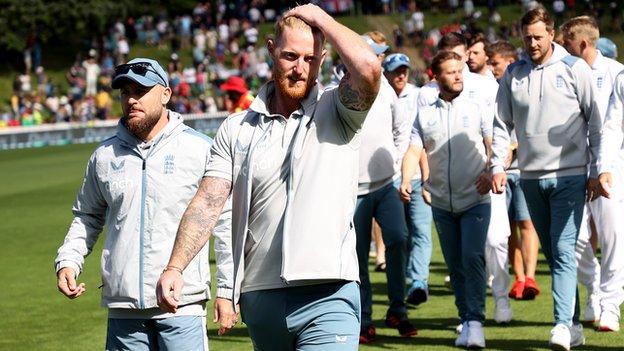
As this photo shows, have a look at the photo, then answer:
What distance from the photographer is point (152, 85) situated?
23.3 ft

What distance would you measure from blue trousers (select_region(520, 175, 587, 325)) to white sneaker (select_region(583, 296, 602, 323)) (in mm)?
1090

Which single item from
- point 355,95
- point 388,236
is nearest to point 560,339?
point 388,236

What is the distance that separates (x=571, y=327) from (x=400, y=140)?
7.38ft

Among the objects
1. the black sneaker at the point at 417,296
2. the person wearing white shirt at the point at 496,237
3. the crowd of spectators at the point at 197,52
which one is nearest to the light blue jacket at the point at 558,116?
the person wearing white shirt at the point at 496,237

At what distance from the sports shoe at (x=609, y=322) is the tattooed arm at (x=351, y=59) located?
5.38 metres

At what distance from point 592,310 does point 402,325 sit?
1.60 m

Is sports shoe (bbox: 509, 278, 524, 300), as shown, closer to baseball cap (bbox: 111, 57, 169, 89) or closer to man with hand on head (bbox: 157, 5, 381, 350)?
baseball cap (bbox: 111, 57, 169, 89)

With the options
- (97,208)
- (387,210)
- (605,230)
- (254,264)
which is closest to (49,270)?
(387,210)

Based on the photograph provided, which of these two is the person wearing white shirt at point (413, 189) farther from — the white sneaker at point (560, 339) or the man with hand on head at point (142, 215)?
the man with hand on head at point (142, 215)

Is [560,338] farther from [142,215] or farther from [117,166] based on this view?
[117,166]

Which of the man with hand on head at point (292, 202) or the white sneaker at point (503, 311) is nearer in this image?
the man with hand on head at point (292, 202)

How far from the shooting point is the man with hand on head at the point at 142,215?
6.90 m

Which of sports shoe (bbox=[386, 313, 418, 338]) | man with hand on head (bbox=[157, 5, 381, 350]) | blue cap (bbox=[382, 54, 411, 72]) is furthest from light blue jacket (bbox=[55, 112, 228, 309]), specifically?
blue cap (bbox=[382, 54, 411, 72])

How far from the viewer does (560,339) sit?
927 cm
